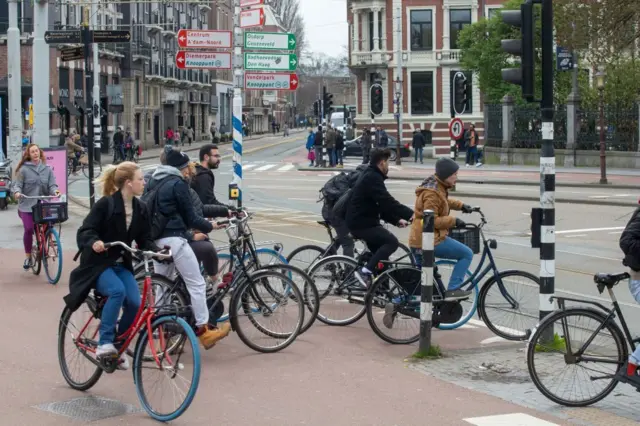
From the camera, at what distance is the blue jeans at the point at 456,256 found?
9.49m

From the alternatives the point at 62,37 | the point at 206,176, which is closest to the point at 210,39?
the point at 206,176

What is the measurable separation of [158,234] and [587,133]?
112 ft

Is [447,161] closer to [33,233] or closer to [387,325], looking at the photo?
[387,325]

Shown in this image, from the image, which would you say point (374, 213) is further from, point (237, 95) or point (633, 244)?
point (237, 95)

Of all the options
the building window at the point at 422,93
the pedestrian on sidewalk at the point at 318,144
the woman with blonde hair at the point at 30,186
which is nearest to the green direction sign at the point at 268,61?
the woman with blonde hair at the point at 30,186

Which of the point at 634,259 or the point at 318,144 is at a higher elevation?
the point at 318,144

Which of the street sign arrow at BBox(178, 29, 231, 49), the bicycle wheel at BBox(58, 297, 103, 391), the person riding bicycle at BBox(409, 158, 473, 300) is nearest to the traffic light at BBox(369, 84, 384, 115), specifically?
the street sign arrow at BBox(178, 29, 231, 49)

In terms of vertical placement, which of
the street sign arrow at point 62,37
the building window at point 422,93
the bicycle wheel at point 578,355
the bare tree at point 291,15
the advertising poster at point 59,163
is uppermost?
the bare tree at point 291,15

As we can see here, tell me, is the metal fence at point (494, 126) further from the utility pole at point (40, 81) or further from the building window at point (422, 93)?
the utility pole at point (40, 81)

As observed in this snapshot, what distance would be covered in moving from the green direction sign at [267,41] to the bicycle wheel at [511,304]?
6911 millimetres

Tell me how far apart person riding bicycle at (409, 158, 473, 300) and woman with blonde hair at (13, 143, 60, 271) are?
5.68 m

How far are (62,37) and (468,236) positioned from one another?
486 inches

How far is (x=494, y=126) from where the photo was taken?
4569 cm

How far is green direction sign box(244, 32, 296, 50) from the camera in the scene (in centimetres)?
1537
